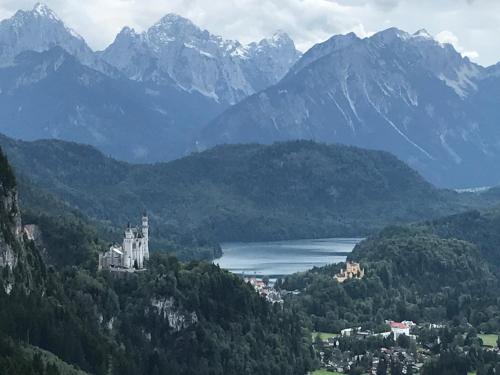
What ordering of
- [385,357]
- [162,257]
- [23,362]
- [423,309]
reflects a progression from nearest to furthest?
[23,362] → [385,357] → [162,257] → [423,309]

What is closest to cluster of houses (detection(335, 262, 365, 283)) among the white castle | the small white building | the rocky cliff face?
the small white building

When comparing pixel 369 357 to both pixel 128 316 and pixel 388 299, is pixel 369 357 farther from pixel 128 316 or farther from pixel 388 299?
pixel 388 299

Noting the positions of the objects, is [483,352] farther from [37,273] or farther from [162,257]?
[37,273]

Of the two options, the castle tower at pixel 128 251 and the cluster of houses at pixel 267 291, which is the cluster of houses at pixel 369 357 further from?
the castle tower at pixel 128 251

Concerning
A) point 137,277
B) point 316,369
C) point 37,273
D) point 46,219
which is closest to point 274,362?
point 316,369

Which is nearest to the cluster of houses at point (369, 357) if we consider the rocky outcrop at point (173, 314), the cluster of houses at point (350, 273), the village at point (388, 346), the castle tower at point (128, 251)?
the village at point (388, 346)

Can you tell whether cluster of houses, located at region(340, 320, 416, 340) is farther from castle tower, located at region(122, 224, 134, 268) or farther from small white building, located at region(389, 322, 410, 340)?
castle tower, located at region(122, 224, 134, 268)

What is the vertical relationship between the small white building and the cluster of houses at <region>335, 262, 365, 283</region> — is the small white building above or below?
below
